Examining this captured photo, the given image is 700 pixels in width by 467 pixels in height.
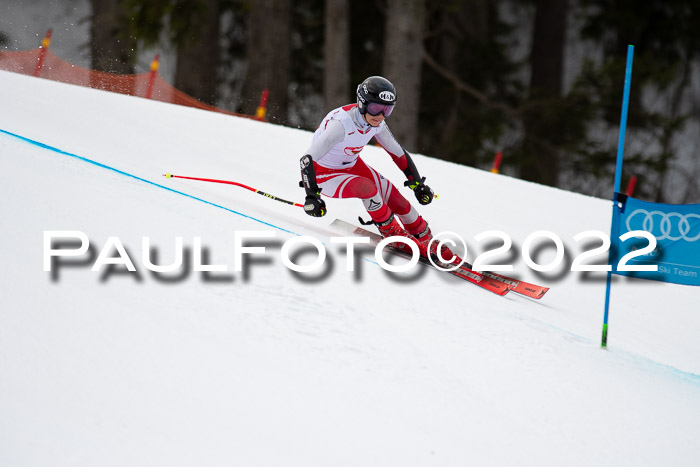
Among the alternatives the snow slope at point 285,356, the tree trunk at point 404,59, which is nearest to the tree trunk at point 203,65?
the tree trunk at point 404,59

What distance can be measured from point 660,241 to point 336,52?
9.97 meters

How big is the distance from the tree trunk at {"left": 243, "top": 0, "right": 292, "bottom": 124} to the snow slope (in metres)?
8.28

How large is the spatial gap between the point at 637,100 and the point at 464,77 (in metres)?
4.08

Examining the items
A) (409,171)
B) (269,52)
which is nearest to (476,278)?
(409,171)

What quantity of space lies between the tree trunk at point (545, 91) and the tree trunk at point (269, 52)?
528 centimetres

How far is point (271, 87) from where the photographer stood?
44.7 feet

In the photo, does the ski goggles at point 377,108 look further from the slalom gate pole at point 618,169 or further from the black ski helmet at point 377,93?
the slalom gate pole at point 618,169

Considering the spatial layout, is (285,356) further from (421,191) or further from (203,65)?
(203,65)

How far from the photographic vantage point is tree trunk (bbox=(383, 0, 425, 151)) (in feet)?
40.0

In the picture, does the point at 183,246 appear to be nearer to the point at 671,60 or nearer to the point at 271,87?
the point at 271,87

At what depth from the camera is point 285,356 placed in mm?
3049

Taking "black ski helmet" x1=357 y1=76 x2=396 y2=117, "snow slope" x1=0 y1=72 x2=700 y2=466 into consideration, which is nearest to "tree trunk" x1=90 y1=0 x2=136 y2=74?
"snow slope" x1=0 y1=72 x2=700 y2=466

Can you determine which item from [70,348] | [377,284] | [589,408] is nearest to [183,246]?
[377,284]

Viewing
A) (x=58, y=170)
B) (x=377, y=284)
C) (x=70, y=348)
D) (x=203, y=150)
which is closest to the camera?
(x=70, y=348)
